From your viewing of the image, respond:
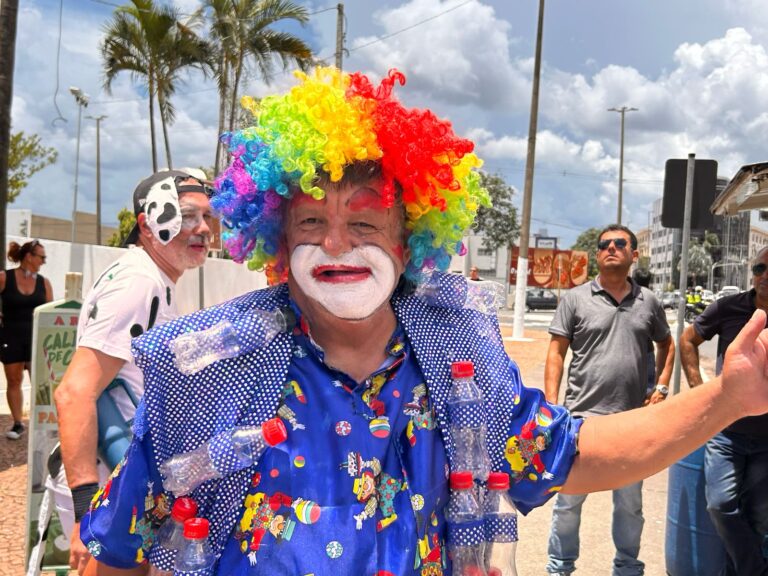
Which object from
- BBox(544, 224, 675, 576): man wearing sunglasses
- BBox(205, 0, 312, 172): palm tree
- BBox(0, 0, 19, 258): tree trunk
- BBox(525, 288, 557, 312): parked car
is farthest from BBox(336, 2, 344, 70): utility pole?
BBox(525, 288, 557, 312): parked car

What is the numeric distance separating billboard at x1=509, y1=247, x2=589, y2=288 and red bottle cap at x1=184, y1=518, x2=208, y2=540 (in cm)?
4013

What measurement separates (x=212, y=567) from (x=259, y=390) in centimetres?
37

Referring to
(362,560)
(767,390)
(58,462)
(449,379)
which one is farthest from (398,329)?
(58,462)

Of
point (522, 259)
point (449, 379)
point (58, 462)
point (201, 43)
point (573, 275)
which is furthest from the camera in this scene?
point (573, 275)

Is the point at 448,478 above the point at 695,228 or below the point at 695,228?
below

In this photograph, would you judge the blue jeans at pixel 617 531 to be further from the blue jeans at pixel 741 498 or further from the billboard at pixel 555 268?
the billboard at pixel 555 268

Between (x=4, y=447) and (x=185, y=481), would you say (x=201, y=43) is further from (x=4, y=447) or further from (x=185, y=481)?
(x=185, y=481)

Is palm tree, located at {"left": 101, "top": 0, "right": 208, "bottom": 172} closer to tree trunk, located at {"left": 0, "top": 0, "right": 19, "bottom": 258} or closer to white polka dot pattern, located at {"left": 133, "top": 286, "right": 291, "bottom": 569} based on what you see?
tree trunk, located at {"left": 0, "top": 0, "right": 19, "bottom": 258}

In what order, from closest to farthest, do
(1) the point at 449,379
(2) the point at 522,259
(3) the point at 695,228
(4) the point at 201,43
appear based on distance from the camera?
(1) the point at 449,379, (3) the point at 695,228, (4) the point at 201,43, (2) the point at 522,259

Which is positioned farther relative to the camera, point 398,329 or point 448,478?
point 398,329

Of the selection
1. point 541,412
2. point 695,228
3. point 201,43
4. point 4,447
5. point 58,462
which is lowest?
point 4,447

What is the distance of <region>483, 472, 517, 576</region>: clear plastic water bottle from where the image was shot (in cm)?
163

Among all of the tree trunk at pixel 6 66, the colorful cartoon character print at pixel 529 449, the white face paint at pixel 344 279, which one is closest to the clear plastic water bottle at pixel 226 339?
the white face paint at pixel 344 279

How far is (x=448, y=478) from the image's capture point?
160 centimetres
